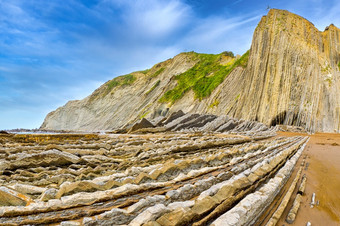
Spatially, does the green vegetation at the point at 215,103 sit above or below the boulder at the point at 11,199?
above

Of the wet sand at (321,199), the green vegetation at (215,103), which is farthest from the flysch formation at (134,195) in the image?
the green vegetation at (215,103)

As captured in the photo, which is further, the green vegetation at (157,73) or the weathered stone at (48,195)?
the green vegetation at (157,73)

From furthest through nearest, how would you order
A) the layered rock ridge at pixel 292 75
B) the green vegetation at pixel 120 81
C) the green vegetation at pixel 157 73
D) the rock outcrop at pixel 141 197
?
the green vegetation at pixel 120 81 → the green vegetation at pixel 157 73 → the layered rock ridge at pixel 292 75 → the rock outcrop at pixel 141 197

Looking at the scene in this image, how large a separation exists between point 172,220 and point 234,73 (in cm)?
3582

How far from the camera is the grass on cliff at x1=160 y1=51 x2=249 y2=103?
3697 cm

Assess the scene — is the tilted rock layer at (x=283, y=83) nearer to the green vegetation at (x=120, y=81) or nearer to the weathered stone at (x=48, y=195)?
the green vegetation at (x=120, y=81)

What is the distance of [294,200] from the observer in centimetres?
337

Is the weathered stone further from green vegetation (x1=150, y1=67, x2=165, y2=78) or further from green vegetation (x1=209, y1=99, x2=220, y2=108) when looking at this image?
green vegetation (x1=150, y1=67, x2=165, y2=78)

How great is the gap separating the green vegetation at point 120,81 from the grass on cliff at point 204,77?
1885cm

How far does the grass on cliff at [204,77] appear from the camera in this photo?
37.0 m

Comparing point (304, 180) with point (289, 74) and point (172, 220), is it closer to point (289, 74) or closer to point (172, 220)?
point (172, 220)

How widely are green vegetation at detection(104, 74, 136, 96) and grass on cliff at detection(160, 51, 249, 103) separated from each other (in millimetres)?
18845

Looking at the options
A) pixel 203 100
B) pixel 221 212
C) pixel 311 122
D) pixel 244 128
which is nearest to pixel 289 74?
pixel 311 122

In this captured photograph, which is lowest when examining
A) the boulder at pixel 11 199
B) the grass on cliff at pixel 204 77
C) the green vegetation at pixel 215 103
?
the boulder at pixel 11 199
